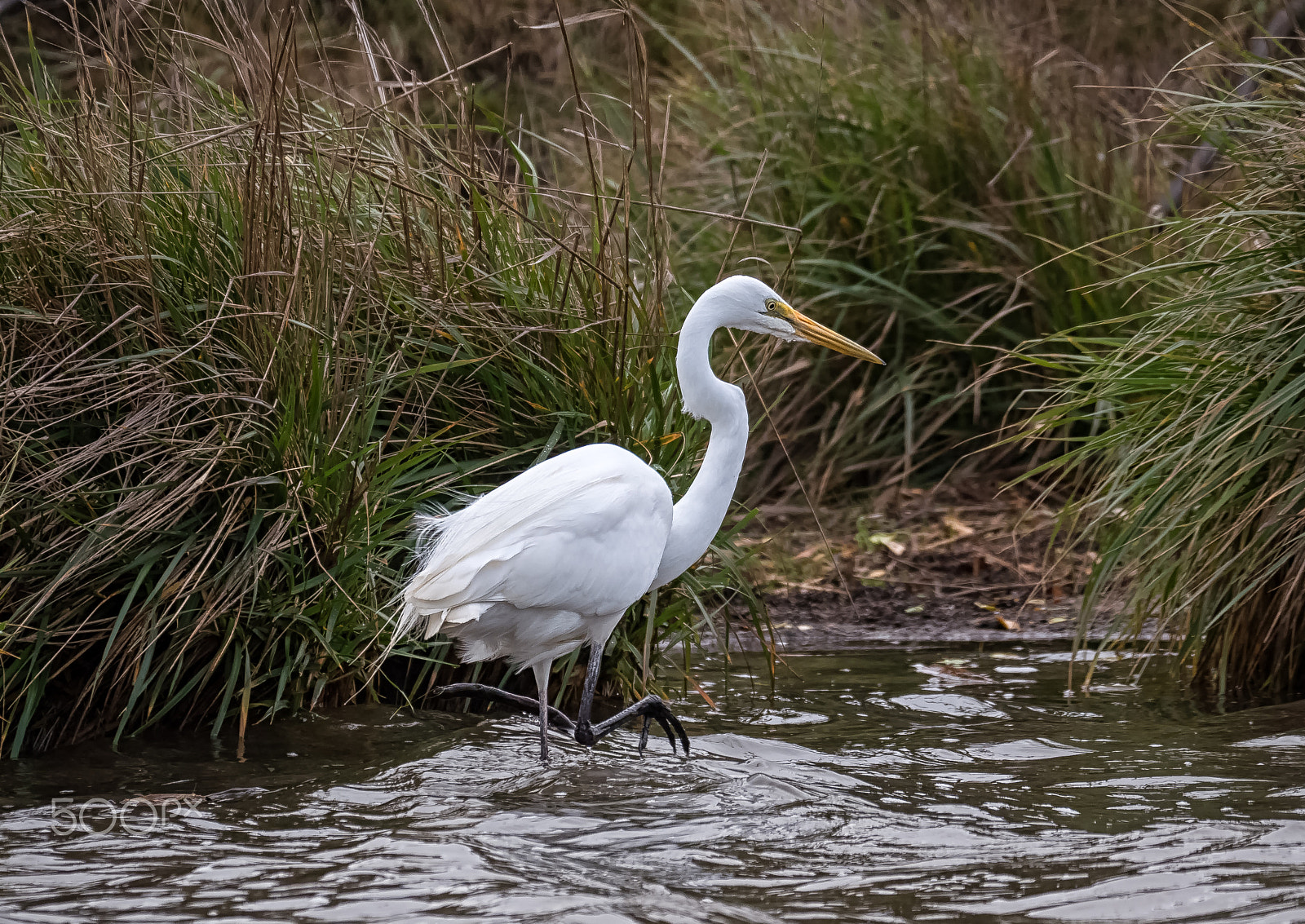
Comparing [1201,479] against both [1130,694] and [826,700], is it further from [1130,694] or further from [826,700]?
[826,700]

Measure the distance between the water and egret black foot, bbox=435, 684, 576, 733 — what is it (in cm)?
10

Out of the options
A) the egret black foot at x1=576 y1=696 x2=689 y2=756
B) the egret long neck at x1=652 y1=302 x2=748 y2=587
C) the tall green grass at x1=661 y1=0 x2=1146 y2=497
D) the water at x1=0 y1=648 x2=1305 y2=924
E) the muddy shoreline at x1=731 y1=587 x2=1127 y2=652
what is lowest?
the water at x1=0 y1=648 x2=1305 y2=924

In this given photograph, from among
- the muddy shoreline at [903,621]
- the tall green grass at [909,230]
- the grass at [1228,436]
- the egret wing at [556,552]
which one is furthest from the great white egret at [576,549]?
the tall green grass at [909,230]

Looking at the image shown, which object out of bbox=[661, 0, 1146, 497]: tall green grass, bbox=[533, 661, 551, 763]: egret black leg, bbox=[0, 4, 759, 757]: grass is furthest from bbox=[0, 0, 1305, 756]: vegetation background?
bbox=[661, 0, 1146, 497]: tall green grass

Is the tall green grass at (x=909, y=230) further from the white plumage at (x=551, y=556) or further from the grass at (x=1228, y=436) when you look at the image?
the white plumage at (x=551, y=556)

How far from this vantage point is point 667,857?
321cm

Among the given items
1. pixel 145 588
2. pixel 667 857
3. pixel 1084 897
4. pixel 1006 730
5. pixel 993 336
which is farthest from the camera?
pixel 993 336

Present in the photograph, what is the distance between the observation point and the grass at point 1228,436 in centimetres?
422

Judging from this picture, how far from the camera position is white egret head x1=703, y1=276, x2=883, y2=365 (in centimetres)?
434

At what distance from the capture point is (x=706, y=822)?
11.5ft

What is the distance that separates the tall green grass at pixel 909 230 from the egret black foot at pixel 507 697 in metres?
2.99

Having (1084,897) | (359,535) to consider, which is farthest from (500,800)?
(1084,897)

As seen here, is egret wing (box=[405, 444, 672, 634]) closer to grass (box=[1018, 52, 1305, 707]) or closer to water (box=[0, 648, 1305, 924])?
water (box=[0, 648, 1305, 924])

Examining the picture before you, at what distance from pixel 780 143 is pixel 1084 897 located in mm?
5368
